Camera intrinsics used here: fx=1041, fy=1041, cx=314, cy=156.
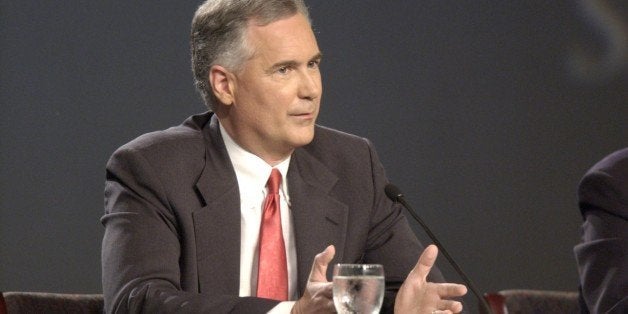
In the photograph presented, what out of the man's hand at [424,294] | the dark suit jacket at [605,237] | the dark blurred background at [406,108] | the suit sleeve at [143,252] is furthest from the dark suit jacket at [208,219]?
the dark blurred background at [406,108]

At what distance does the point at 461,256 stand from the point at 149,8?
1462 mm

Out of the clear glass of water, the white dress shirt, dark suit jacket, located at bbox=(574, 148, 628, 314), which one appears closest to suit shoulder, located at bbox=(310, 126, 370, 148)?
the white dress shirt

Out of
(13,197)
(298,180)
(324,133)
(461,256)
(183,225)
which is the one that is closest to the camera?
(183,225)

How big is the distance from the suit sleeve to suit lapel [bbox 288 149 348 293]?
283mm

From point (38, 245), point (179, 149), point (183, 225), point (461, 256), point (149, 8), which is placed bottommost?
point (461, 256)

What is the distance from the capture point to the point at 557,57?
3.92 meters

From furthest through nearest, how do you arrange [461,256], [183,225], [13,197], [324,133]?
1. [461,256]
2. [13,197]
3. [324,133]
4. [183,225]

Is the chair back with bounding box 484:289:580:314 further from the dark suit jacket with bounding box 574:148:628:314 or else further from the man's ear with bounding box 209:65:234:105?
the man's ear with bounding box 209:65:234:105

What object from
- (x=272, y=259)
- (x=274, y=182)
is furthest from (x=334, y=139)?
(x=272, y=259)

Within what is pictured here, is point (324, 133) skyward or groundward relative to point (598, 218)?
skyward

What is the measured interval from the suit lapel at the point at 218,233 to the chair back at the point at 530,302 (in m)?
0.62

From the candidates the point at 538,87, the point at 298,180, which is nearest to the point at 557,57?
the point at 538,87

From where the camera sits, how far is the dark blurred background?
357 centimetres

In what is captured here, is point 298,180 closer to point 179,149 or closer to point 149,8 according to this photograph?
point 179,149
